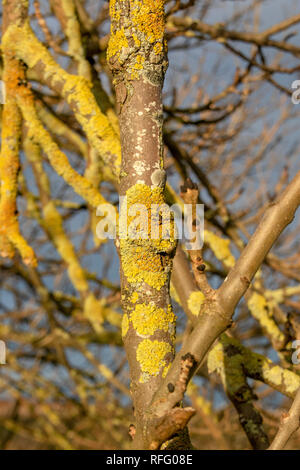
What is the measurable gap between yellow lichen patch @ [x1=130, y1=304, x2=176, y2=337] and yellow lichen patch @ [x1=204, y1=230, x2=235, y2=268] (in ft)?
3.42

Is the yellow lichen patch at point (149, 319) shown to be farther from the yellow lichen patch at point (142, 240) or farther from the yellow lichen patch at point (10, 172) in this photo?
the yellow lichen patch at point (10, 172)

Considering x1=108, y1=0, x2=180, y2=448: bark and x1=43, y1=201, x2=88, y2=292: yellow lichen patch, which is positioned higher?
x1=43, y1=201, x2=88, y2=292: yellow lichen patch

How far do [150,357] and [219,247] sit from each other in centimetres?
113

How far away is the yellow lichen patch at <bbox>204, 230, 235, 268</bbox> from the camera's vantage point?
2.15 meters

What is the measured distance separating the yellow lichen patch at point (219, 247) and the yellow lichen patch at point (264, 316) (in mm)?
236

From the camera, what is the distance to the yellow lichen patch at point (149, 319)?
112cm

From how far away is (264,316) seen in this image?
77.5 inches

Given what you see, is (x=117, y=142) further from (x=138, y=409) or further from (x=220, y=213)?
(x=220, y=213)

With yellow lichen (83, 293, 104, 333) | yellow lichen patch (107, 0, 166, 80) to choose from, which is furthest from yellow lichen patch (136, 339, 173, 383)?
yellow lichen (83, 293, 104, 333)

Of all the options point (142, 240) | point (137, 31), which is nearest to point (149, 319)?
point (142, 240)

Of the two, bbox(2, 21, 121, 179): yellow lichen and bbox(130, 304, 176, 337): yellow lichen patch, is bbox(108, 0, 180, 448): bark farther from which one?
bbox(2, 21, 121, 179): yellow lichen

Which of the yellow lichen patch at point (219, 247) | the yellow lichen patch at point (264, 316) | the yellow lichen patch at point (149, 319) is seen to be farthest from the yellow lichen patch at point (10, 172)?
the yellow lichen patch at point (149, 319)

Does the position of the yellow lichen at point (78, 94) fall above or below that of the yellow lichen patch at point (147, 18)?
above

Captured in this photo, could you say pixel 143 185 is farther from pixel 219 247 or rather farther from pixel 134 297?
pixel 219 247
